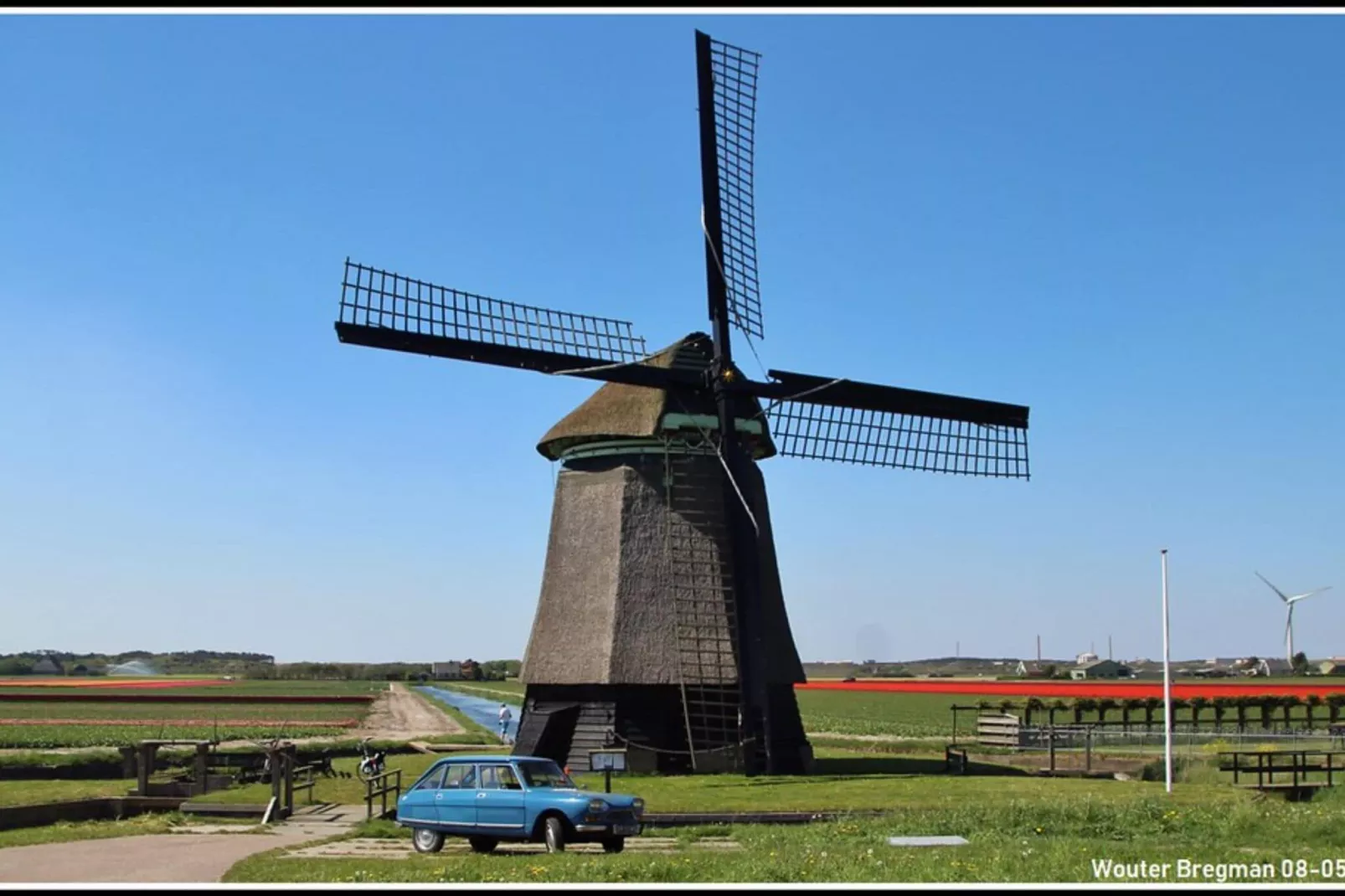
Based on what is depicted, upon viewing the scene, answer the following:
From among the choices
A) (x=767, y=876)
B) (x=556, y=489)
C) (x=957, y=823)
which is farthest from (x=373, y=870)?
(x=556, y=489)

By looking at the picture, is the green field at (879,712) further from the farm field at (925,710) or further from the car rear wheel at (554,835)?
the car rear wheel at (554,835)

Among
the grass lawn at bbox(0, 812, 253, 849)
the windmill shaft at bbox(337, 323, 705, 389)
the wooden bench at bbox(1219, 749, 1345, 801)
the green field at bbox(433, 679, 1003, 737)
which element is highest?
the windmill shaft at bbox(337, 323, 705, 389)

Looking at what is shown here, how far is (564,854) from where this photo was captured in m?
14.8

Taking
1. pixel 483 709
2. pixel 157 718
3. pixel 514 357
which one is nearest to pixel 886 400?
pixel 514 357

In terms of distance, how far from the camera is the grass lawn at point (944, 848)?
12.0 m

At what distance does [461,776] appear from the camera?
54.5 feet

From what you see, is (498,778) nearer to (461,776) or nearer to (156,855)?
(461,776)

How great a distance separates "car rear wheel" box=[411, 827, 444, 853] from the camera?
1623 centimetres

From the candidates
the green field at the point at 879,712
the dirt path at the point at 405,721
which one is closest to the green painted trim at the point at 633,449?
the dirt path at the point at 405,721

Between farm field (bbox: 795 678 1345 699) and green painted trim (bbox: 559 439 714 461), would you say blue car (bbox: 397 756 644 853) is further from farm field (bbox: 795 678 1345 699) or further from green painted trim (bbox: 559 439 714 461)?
farm field (bbox: 795 678 1345 699)

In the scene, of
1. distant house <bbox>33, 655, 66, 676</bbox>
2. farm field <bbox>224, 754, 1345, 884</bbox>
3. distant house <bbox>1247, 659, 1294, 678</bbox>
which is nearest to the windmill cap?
farm field <bbox>224, 754, 1345, 884</bbox>

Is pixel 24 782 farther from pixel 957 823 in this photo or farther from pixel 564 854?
pixel 957 823

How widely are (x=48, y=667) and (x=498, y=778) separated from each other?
186721 millimetres

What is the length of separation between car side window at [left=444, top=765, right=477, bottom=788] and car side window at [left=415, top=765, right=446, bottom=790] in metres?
0.08
